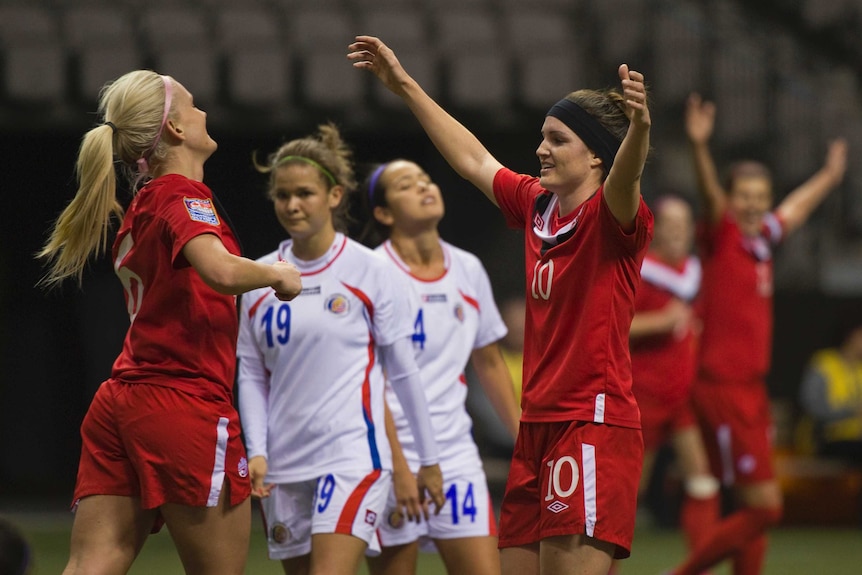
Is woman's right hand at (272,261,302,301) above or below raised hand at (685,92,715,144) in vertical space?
below

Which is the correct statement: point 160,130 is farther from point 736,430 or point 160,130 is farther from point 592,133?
point 736,430

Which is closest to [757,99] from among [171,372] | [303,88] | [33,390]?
[303,88]

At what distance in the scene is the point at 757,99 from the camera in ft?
40.8

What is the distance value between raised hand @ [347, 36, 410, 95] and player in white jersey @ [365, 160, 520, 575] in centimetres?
83

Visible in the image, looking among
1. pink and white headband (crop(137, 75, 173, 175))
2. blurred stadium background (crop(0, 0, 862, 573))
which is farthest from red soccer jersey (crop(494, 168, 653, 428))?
blurred stadium background (crop(0, 0, 862, 573))

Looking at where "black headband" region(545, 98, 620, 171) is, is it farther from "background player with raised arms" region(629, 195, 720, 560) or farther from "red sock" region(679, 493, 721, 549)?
"red sock" region(679, 493, 721, 549)

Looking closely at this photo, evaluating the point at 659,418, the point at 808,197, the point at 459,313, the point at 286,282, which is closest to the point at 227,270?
the point at 286,282

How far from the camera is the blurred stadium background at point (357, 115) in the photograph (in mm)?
10453

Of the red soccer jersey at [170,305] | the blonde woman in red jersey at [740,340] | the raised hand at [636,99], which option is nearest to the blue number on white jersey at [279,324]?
the red soccer jersey at [170,305]

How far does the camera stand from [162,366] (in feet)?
11.8

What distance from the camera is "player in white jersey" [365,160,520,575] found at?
478cm

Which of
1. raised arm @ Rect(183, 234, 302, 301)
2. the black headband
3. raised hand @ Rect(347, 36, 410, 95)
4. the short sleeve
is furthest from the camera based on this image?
raised hand @ Rect(347, 36, 410, 95)

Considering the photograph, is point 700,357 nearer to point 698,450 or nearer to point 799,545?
point 698,450

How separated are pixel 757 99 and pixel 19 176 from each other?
7048 millimetres
